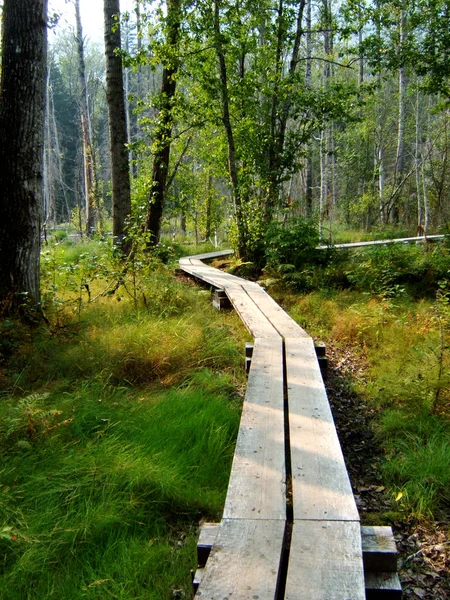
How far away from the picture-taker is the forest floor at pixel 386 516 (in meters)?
2.34

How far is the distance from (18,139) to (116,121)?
14.4 feet

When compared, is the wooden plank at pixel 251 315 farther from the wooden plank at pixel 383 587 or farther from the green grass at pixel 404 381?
the wooden plank at pixel 383 587

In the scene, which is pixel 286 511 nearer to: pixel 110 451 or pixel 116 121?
pixel 110 451

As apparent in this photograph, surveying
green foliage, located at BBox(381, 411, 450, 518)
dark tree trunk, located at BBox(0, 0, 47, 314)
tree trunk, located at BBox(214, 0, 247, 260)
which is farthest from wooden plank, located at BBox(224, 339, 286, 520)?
tree trunk, located at BBox(214, 0, 247, 260)

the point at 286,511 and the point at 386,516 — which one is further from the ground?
the point at 286,511

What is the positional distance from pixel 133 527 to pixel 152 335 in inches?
106

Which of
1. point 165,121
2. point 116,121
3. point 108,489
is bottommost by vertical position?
point 108,489

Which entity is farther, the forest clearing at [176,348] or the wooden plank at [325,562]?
the forest clearing at [176,348]

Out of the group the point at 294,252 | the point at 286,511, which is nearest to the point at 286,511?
the point at 286,511

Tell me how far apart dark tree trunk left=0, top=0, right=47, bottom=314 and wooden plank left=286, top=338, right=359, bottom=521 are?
342 centimetres

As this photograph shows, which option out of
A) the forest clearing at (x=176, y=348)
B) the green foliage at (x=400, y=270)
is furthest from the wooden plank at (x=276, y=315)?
the green foliage at (x=400, y=270)

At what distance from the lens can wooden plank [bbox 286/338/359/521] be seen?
218 centimetres

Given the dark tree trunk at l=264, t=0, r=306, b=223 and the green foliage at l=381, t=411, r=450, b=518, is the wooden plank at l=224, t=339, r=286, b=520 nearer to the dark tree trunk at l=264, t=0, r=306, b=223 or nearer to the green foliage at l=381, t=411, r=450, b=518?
the green foliage at l=381, t=411, r=450, b=518

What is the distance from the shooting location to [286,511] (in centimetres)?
226
